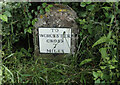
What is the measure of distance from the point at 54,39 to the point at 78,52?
0.39 metres

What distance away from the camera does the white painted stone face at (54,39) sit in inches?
121

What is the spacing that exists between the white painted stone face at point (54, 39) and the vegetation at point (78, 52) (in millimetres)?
170

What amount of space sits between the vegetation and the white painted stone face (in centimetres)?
17

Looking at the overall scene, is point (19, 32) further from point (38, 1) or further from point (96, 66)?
point (96, 66)

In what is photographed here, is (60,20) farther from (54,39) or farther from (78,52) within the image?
(78,52)

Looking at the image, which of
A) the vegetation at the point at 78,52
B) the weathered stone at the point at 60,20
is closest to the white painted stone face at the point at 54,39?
the weathered stone at the point at 60,20

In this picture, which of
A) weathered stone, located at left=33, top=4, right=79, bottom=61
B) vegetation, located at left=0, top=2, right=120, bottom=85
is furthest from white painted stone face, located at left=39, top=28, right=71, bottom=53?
vegetation, located at left=0, top=2, right=120, bottom=85

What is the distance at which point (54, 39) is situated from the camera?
310 cm

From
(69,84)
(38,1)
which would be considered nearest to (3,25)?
(38,1)

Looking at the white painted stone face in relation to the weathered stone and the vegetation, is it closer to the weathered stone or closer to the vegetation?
the weathered stone

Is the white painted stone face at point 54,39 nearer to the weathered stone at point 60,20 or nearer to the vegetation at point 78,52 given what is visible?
the weathered stone at point 60,20

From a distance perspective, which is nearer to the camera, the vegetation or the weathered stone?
the vegetation

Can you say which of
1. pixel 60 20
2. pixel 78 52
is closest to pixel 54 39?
pixel 60 20

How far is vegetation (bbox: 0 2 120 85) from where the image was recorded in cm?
238
